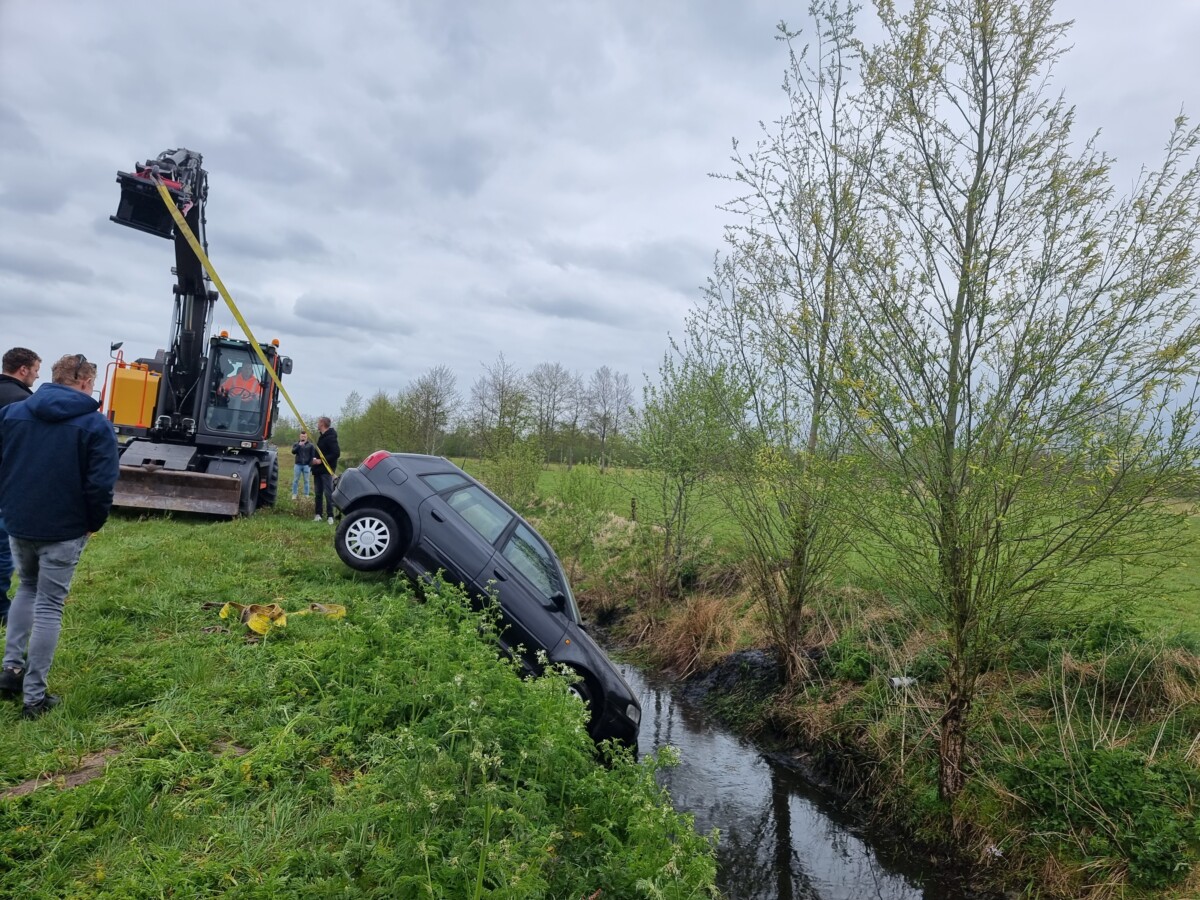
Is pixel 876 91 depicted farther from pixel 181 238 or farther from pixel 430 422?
pixel 430 422

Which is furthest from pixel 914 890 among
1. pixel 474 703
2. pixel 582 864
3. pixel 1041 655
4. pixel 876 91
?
pixel 876 91

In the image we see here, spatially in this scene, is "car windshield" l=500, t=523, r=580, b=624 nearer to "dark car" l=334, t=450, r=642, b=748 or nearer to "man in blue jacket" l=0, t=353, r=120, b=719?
"dark car" l=334, t=450, r=642, b=748

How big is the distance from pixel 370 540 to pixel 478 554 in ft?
4.14

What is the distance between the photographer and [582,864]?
333 centimetres

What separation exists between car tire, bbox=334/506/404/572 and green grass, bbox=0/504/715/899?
1575 millimetres

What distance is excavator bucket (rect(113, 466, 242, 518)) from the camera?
10.9 metres

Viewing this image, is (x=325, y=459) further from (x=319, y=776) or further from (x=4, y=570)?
(x=319, y=776)

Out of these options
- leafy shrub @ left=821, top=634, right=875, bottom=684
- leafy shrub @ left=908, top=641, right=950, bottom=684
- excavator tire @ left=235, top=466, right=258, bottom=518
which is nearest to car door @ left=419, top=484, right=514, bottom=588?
leafy shrub @ left=821, top=634, right=875, bottom=684

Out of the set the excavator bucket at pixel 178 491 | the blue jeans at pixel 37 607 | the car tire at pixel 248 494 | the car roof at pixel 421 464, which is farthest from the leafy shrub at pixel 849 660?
the car tire at pixel 248 494

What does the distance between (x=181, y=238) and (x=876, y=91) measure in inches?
423

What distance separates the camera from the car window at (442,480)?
734 cm

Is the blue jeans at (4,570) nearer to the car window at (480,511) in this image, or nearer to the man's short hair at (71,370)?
the man's short hair at (71,370)

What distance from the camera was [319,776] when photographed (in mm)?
3484

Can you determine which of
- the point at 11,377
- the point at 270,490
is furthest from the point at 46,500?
the point at 270,490
